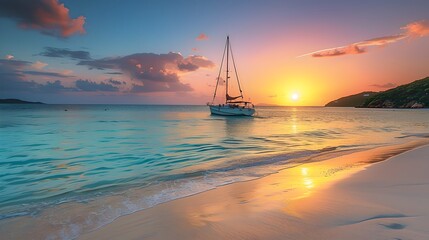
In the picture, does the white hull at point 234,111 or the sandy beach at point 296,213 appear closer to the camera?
the sandy beach at point 296,213

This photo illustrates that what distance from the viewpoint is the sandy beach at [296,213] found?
4293 mm

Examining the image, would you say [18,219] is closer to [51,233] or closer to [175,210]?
[51,233]

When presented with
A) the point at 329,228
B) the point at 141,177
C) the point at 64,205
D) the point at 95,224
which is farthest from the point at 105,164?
the point at 329,228

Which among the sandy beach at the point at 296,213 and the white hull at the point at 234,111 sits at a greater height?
the white hull at the point at 234,111

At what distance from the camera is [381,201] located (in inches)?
221

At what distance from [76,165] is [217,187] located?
366 inches

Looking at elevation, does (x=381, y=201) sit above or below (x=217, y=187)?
above

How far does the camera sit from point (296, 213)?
5.23 metres

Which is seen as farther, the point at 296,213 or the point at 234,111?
the point at 234,111

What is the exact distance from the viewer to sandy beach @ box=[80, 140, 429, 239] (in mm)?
4293

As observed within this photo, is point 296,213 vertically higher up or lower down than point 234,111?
lower down

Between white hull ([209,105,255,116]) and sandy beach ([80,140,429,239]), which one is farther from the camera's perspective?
white hull ([209,105,255,116])

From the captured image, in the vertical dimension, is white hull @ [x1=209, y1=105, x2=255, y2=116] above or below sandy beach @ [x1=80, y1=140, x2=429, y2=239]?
above

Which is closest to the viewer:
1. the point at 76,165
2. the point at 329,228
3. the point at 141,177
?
the point at 329,228
